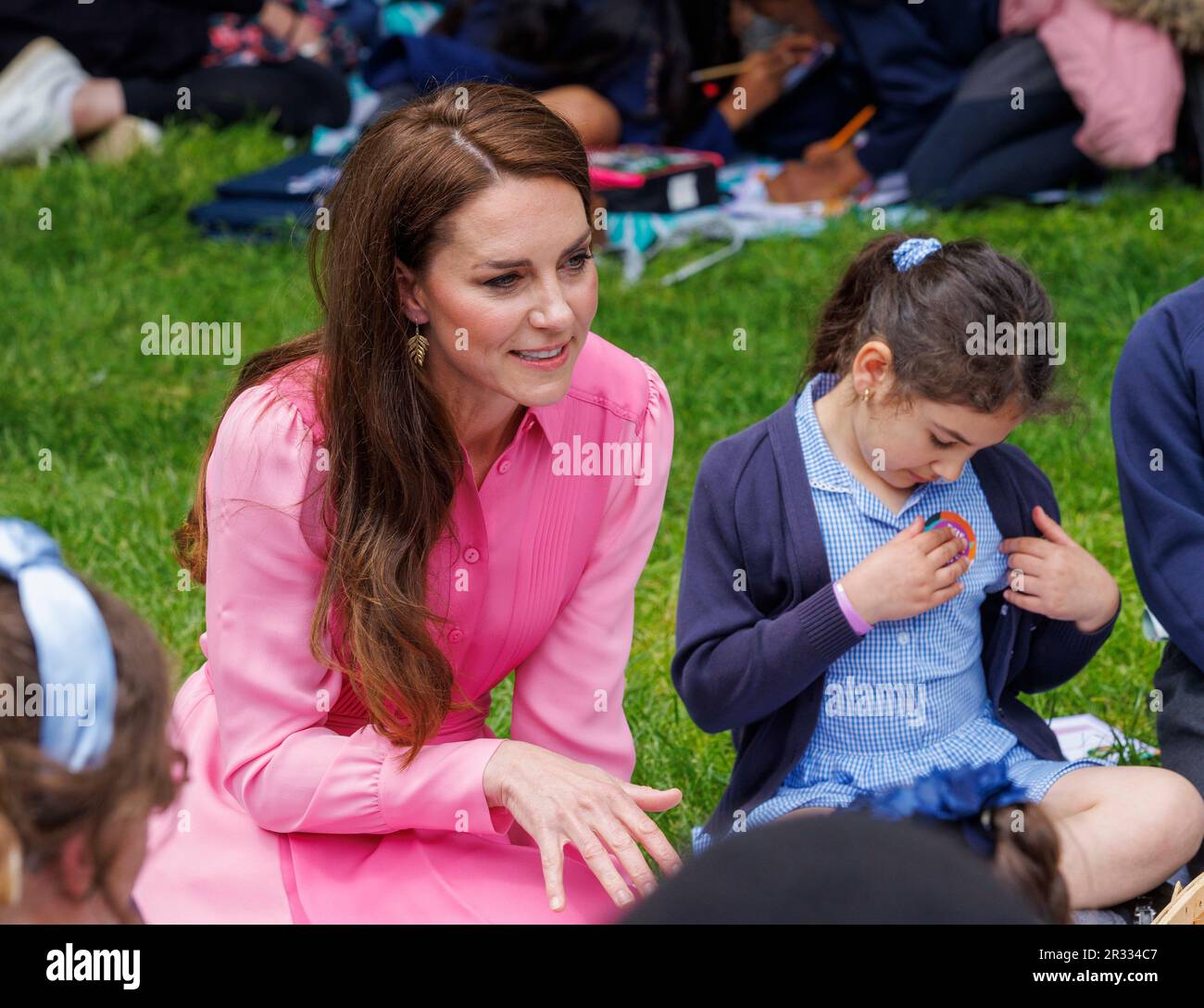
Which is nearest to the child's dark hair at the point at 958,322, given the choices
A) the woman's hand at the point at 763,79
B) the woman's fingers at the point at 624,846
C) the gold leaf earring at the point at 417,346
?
the gold leaf earring at the point at 417,346

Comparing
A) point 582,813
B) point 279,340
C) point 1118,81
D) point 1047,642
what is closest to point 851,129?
point 1118,81

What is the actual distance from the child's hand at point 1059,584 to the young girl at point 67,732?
1370 millimetres

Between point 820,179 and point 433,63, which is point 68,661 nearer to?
point 820,179

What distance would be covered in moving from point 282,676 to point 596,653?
44 centimetres

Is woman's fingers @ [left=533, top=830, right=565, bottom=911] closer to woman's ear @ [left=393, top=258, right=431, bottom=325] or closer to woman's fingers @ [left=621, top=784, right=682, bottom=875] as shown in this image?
woman's fingers @ [left=621, top=784, right=682, bottom=875]

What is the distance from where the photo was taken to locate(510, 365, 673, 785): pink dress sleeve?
221 cm

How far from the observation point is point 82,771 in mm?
1321

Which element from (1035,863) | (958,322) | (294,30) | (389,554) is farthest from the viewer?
(294,30)

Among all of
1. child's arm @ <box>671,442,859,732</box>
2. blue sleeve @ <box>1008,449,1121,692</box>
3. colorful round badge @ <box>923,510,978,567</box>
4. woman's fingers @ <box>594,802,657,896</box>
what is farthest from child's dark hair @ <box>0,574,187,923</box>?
blue sleeve @ <box>1008,449,1121,692</box>

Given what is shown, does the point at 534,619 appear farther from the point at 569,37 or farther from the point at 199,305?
the point at 569,37

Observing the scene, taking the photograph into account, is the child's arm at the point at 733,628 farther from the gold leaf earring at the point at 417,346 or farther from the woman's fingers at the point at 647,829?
the gold leaf earring at the point at 417,346

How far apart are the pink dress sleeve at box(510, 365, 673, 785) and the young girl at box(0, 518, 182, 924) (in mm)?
858

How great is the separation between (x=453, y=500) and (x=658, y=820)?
0.87m
